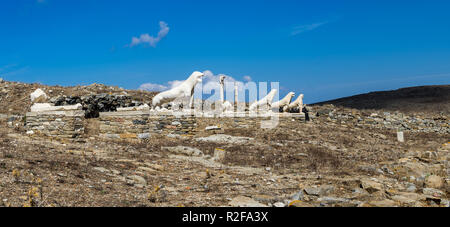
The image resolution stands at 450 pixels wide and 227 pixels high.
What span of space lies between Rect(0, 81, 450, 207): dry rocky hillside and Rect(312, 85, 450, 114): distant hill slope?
475 inches

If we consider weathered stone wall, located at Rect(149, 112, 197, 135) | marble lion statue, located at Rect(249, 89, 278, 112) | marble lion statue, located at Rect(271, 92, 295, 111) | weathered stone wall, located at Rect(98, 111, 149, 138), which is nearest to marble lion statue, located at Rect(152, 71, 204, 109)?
weathered stone wall, located at Rect(149, 112, 197, 135)

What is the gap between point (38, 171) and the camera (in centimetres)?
643

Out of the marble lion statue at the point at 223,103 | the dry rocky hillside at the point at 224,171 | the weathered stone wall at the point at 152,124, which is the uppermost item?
the marble lion statue at the point at 223,103

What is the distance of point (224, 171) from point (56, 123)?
8554mm

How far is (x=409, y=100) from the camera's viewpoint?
99.9ft

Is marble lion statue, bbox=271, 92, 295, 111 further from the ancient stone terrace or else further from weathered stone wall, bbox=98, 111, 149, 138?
weathered stone wall, bbox=98, 111, 149, 138

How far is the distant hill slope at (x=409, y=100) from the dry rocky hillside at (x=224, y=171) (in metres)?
12.1

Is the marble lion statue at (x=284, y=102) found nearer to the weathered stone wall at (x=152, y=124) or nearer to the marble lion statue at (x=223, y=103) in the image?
the marble lion statue at (x=223, y=103)

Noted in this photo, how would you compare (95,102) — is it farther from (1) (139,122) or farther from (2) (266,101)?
(2) (266,101)

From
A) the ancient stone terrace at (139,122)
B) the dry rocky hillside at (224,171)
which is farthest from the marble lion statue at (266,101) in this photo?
the dry rocky hillside at (224,171)

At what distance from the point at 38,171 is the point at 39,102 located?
9.79m

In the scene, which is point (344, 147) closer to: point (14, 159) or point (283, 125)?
point (283, 125)

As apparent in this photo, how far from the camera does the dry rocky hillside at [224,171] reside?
5691 mm
